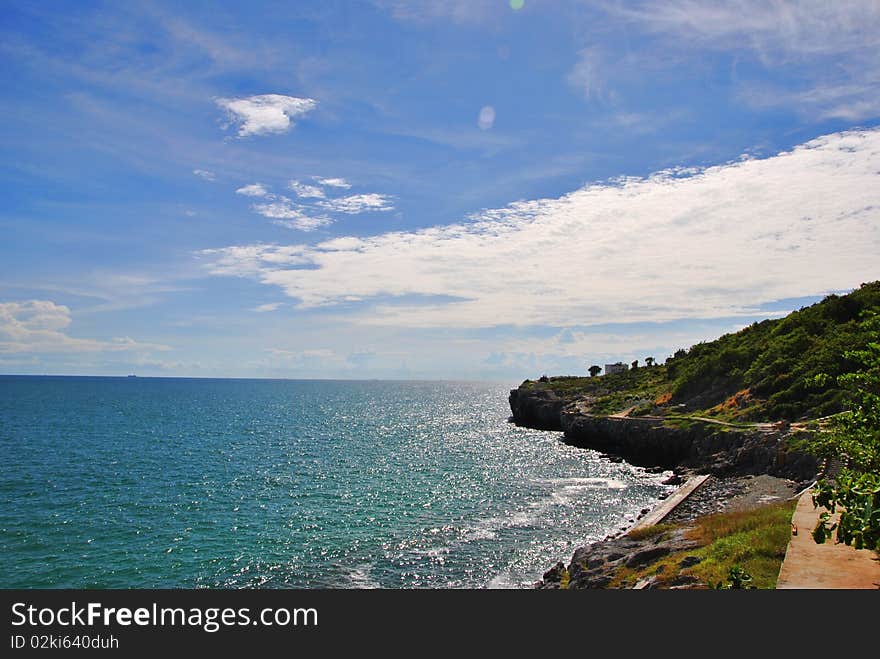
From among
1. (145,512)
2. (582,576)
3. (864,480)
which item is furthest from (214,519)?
(864,480)

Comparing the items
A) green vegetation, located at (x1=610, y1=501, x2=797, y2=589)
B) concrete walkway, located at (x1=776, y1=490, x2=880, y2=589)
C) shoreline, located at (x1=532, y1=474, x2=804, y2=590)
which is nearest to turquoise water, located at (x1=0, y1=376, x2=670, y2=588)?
shoreline, located at (x1=532, y1=474, x2=804, y2=590)

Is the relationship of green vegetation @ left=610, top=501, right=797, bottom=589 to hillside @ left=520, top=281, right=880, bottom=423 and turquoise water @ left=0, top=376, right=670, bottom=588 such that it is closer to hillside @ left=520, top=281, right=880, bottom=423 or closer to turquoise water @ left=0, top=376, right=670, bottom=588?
turquoise water @ left=0, top=376, right=670, bottom=588

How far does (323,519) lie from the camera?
4075 centimetres

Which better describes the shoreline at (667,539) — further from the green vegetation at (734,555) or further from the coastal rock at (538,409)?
the coastal rock at (538,409)

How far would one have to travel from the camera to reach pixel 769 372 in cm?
6569

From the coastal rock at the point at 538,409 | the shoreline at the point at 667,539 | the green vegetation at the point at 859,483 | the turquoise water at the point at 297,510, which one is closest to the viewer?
the green vegetation at the point at 859,483

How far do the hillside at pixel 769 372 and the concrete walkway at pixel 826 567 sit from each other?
3717cm

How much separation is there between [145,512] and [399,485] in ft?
73.4

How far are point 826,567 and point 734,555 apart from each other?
3.88 meters

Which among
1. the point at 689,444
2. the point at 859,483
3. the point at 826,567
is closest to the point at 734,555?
the point at 826,567

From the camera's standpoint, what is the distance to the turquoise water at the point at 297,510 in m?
30.0

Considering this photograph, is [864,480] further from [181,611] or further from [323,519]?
[323,519]

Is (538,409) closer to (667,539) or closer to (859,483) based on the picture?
(667,539)

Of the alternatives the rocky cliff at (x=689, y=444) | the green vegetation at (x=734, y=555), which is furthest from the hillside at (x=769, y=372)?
the green vegetation at (x=734, y=555)
